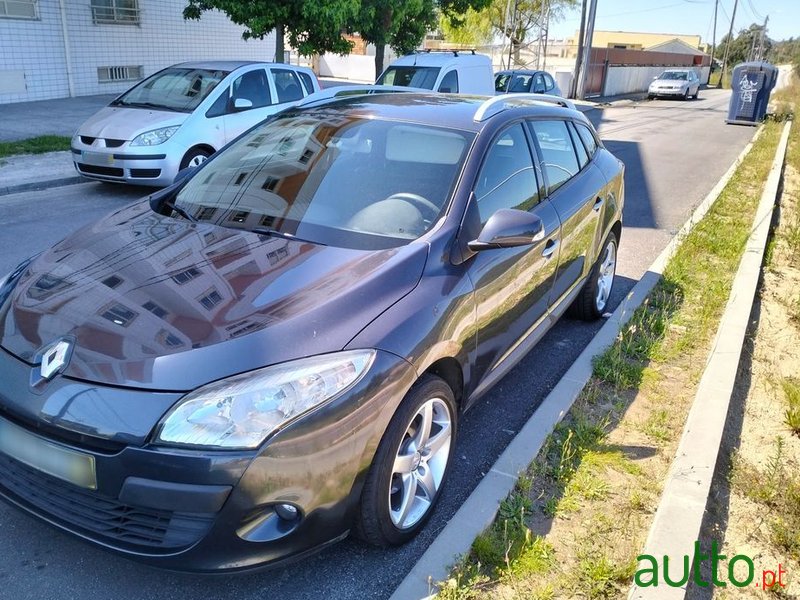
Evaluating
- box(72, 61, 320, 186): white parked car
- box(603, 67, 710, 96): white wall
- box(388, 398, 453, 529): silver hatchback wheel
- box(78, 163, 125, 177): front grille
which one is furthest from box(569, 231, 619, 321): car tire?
box(603, 67, 710, 96): white wall

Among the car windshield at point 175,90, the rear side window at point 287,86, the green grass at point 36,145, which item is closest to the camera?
the car windshield at point 175,90

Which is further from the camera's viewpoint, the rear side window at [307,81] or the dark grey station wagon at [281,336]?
the rear side window at [307,81]

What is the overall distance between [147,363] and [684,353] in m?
3.73

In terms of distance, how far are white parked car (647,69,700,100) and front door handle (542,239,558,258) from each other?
3783cm

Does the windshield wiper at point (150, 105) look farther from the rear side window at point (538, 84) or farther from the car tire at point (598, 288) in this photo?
the rear side window at point (538, 84)

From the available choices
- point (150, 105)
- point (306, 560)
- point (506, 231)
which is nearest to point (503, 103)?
point (506, 231)

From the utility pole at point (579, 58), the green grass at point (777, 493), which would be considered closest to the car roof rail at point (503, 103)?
the green grass at point (777, 493)

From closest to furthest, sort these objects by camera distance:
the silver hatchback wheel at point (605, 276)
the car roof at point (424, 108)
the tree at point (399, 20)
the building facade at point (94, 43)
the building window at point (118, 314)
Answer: the building window at point (118, 314)
the car roof at point (424, 108)
the silver hatchback wheel at point (605, 276)
the tree at point (399, 20)
the building facade at point (94, 43)

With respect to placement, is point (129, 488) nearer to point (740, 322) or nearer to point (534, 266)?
point (534, 266)

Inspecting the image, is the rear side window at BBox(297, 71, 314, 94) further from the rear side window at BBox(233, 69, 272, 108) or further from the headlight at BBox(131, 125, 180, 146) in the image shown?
the headlight at BBox(131, 125, 180, 146)

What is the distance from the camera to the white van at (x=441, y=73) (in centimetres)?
1255

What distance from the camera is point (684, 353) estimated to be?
4652 millimetres

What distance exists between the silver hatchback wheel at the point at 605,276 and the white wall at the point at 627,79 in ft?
120

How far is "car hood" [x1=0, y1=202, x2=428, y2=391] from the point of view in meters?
2.23
